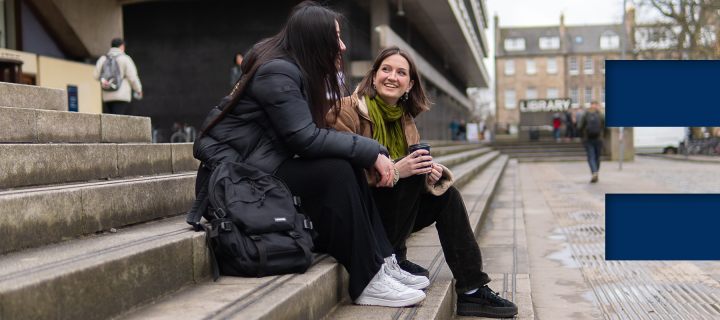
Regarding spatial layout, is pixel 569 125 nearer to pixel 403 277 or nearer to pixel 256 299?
pixel 403 277

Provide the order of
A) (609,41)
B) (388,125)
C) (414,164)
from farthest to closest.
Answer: (609,41), (388,125), (414,164)

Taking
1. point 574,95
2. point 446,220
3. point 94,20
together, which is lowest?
point 446,220

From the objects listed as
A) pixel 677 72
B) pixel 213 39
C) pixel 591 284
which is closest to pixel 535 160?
pixel 213 39

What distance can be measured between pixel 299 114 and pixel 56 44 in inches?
516

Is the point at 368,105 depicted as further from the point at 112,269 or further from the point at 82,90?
the point at 82,90

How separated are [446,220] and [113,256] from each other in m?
1.72

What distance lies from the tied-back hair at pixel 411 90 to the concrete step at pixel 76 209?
3.89ft

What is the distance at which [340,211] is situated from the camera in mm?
2420

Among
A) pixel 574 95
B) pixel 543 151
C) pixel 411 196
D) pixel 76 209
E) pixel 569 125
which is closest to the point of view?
pixel 76 209

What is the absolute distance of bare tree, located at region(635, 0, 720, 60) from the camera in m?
25.8

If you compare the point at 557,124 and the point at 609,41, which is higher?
the point at 609,41

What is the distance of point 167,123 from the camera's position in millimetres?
16719

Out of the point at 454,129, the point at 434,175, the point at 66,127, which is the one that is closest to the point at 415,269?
the point at 434,175

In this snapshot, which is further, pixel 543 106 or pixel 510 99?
pixel 510 99
